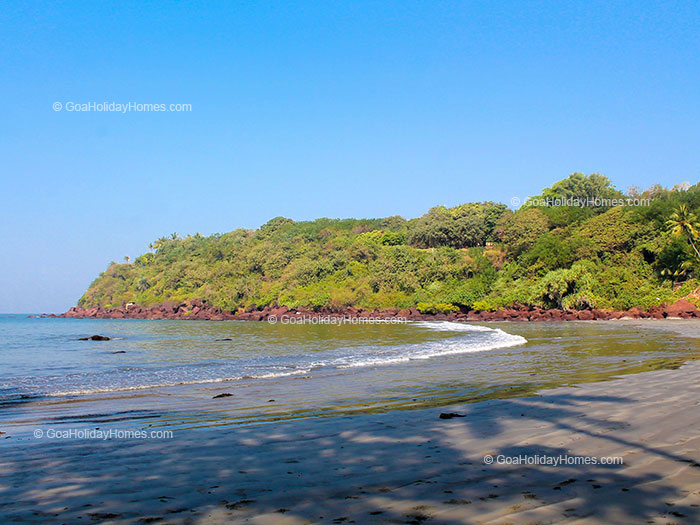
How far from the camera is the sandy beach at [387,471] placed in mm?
3375

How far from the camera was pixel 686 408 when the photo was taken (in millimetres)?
6480

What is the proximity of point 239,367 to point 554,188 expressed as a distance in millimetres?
71701

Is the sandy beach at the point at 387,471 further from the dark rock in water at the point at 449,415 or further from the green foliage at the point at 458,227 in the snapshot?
the green foliage at the point at 458,227

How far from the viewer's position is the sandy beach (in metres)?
3.38

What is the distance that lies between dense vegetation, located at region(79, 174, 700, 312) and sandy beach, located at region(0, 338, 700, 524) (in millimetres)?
41774

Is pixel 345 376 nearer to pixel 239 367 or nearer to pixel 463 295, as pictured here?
pixel 239 367

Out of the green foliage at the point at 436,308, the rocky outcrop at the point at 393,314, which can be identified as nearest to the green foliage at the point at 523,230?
the rocky outcrop at the point at 393,314

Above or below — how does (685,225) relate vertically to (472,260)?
above

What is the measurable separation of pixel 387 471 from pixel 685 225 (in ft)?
153

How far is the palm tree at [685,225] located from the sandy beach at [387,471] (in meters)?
41.2

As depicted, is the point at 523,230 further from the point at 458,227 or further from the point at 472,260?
the point at 458,227

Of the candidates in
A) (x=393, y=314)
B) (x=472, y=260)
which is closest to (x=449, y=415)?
(x=393, y=314)

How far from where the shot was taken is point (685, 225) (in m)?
41.7

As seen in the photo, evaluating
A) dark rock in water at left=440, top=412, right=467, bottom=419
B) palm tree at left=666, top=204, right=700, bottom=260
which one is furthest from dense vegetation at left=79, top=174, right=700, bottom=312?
dark rock in water at left=440, top=412, right=467, bottom=419
